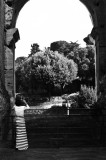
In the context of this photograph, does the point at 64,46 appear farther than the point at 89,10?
Yes

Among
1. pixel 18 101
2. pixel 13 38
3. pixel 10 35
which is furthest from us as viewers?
pixel 13 38

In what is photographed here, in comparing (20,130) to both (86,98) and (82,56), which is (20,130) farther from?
(82,56)

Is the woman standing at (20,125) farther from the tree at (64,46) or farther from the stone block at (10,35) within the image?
the tree at (64,46)

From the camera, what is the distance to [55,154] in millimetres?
9109

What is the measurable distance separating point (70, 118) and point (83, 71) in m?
30.1

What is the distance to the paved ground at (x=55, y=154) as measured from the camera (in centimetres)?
841

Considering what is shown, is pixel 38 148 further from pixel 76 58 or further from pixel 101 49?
pixel 76 58

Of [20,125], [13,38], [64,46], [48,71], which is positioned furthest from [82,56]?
[20,125]

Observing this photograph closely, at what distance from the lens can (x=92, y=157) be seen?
27.9ft

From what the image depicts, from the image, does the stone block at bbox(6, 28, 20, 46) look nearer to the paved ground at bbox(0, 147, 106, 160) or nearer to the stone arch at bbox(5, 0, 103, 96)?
the stone arch at bbox(5, 0, 103, 96)

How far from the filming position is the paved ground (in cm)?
841

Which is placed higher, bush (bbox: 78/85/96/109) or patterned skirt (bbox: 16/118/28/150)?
bush (bbox: 78/85/96/109)

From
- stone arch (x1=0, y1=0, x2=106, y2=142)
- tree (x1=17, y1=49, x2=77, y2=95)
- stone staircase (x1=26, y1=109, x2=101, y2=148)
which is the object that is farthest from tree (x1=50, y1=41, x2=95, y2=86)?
stone staircase (x1=26, y1=109, x2=101, y2=148)

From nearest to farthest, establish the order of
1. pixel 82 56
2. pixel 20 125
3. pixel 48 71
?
pixel 20 125 → pixel 48 71 → pixel 82 56
